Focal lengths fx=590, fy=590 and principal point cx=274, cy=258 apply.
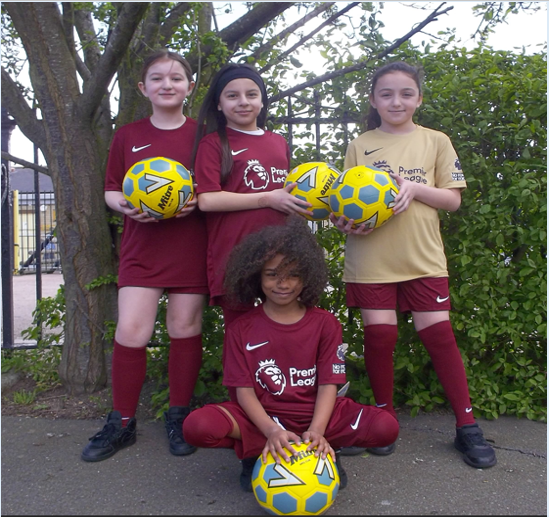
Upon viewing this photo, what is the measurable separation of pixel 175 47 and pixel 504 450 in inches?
124

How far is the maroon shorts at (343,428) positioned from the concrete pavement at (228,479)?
247 mm

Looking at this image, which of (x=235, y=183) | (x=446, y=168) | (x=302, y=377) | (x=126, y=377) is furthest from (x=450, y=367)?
(x=126, y=377)

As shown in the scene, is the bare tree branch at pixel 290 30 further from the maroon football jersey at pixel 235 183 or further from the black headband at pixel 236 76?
the maroon football jersey at pixel 235 183

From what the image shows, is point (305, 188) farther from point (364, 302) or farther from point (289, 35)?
point (289, 35)

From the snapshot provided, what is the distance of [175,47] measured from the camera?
12.8 ft

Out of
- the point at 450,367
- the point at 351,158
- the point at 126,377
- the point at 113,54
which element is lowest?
the point at 126,377

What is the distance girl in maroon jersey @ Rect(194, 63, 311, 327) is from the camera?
9.47ft

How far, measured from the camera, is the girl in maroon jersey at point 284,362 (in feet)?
8.30

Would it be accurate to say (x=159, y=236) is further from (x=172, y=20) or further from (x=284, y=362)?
(x=172, y=20)

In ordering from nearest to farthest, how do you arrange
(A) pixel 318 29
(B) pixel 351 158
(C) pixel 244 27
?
1. (B) pixel 351 158
2. (C) pixel 244 27
3. (A) pixel 318 29

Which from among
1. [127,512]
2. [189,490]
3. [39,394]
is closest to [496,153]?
[189,490]

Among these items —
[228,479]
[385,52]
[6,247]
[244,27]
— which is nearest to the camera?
[228,479]

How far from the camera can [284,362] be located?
2656 mm

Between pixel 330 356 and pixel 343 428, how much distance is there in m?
0.32
